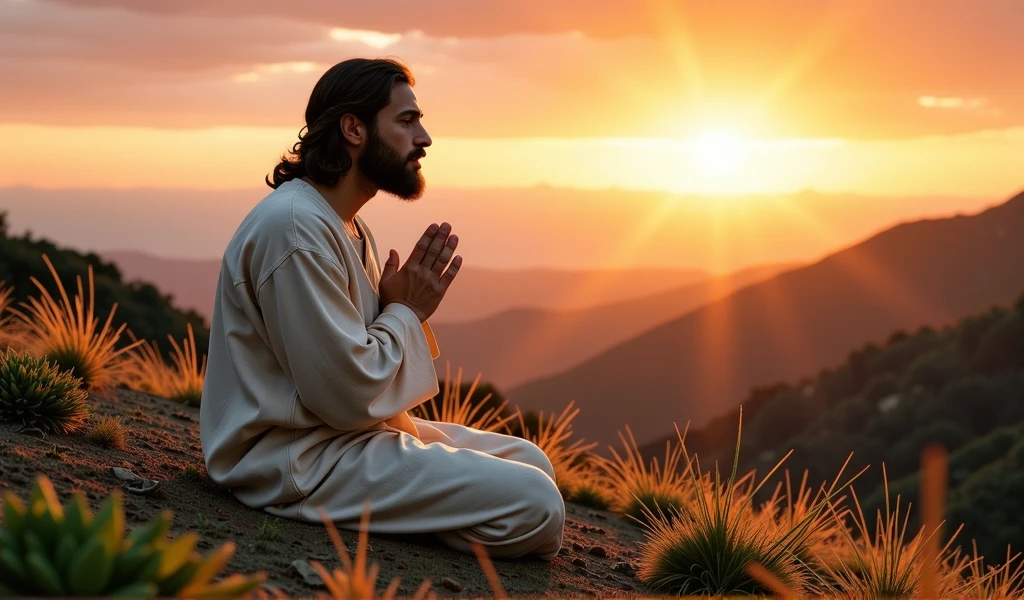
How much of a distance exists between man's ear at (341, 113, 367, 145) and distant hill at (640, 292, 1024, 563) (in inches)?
1305

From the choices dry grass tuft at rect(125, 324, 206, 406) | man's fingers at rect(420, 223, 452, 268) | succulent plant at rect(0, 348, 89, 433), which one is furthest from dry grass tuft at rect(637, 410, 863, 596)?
dry grass tuft at rect(125, 324, 206, 406)

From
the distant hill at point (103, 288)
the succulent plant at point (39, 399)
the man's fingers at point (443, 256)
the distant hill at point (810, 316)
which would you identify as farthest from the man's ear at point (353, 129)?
the distant hill at point (810, 316)

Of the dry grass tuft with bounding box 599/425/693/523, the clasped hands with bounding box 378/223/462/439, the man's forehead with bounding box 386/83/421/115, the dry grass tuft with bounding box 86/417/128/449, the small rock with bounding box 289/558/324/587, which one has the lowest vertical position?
the dry grass tuft with bounding box 599/425/693/523

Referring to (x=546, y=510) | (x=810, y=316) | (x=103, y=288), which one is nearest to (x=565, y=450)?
(x=546, y=510)

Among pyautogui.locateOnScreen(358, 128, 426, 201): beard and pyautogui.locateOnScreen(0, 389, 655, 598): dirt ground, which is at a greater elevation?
pyautogui.locateOnScreen(358, 128, 426, 201): beard

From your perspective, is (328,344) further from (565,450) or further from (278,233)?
(565,450)

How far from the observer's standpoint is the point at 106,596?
291 centimetres

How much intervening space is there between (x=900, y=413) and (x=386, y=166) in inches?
2055

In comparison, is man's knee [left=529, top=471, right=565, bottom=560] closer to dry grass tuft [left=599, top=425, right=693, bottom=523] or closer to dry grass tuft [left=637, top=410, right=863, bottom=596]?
dry grass tuft [left=637, top=410, right=863, bottom=596]

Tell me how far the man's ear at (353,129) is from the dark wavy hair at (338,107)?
0.9 inches

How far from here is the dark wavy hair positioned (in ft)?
15.9

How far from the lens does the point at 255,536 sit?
179 inches

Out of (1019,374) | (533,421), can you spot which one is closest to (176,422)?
(533,421)

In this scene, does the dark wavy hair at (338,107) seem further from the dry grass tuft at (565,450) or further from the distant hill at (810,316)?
the distant hill at (810,316)
